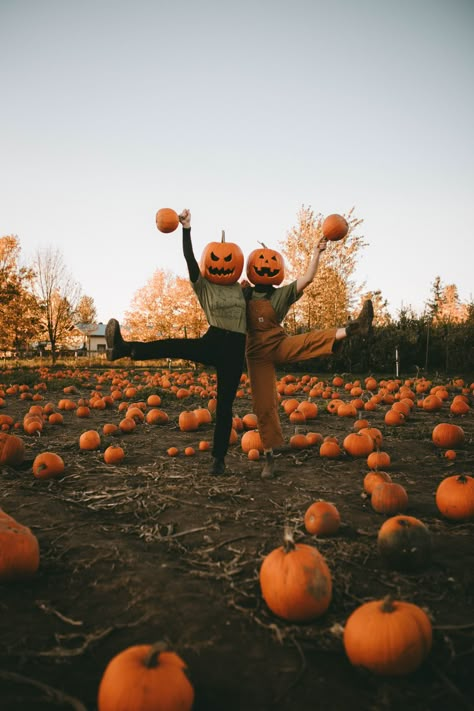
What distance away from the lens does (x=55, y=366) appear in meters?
24.6

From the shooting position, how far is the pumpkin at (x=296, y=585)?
2.06 meters

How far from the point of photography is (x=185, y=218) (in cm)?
429

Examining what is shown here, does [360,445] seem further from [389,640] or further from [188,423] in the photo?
[389,640]

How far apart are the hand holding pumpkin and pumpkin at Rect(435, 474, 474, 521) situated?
308 cm

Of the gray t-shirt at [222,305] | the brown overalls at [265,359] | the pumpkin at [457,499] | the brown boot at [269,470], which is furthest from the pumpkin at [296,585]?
the gray t-shirt at [222,305]

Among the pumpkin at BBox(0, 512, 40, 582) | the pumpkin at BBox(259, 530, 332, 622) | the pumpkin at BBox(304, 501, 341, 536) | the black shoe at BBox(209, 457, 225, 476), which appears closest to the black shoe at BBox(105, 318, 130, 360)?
the black shoe at BBox(209, 457, 225, 476)

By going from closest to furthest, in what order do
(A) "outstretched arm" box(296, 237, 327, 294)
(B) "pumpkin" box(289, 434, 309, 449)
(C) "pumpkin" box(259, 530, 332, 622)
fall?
1. (C) "pumpkin" box(259, 530, 332, 622)
2. (A) "outstretched arm" box(296, 237, 327, 294)
3. (B) "pumpkin" box(289, 434, 309, 449)

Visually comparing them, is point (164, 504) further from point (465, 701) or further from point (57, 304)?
point (57, 304)

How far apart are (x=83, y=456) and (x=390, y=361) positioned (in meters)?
15.4

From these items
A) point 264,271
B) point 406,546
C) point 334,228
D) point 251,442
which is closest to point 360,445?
point 251,442

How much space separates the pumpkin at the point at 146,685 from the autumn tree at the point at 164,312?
1156 inches

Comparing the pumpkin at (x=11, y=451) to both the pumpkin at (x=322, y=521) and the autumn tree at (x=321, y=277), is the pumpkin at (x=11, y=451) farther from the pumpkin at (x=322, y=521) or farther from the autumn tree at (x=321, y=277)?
the autumn tree at (x=321, y=277)

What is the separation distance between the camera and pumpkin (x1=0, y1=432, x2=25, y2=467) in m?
4.68

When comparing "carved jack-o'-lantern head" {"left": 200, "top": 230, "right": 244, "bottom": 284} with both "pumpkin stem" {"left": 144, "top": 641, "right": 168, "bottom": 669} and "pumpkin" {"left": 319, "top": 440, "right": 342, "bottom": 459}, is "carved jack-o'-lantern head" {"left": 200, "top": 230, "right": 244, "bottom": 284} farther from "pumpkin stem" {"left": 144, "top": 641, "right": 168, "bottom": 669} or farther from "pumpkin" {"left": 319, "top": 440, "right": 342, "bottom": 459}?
"pumpkin stem" {"left": 144, "top": 641, "right": 168, "bottom": 669}
